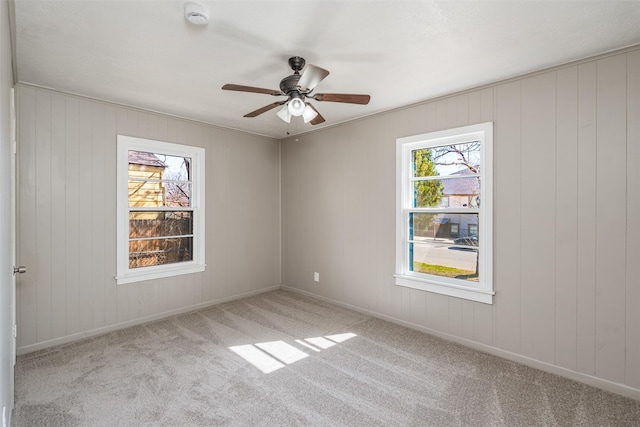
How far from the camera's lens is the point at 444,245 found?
11.2ft

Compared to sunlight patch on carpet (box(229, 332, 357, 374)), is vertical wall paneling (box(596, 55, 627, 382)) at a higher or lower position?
higher

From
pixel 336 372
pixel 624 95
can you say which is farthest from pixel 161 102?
pixel 624 95

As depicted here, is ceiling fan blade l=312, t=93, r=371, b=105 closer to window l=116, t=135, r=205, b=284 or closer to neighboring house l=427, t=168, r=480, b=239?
neighboring house l=427, t=168, r=480, b=239

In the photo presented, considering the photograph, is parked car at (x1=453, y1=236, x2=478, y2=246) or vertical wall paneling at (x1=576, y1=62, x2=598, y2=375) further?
parked car at (x1=453, y1=236, x2=478, y2=246)

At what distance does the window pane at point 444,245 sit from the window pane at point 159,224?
2.90m

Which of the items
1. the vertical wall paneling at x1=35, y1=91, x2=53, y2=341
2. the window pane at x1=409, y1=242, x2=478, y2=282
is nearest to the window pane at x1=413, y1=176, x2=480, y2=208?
the window pane at x1=409, y1=242, x2=478, y2=282

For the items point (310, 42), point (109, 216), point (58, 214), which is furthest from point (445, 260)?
point (58, 214)

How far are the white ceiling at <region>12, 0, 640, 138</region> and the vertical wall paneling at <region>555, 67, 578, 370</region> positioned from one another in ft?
1.09

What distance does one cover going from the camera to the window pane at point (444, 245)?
3229mm

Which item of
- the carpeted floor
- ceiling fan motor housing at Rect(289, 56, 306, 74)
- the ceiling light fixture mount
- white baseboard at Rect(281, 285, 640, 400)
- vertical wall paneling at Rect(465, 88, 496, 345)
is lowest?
the carpeted floor

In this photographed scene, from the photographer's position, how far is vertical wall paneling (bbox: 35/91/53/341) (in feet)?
10.0

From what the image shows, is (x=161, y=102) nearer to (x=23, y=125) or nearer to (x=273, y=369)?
(x=23, y=125)

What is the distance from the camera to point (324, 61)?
2.54 m

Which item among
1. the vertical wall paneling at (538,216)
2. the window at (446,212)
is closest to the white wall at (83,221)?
the window at (446,212)
